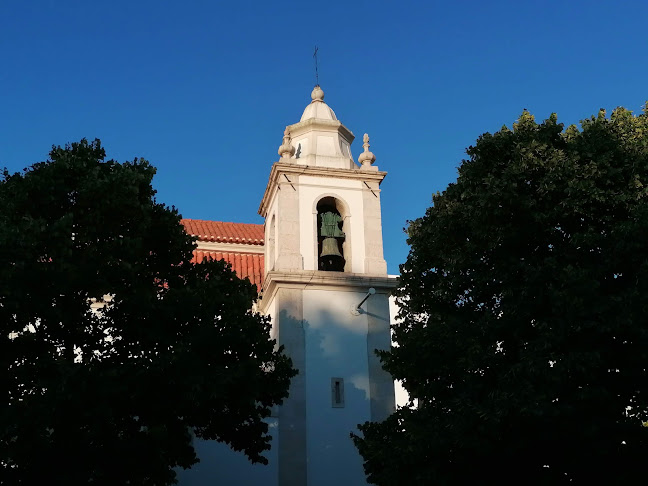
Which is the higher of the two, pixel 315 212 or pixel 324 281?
pixel 315 212

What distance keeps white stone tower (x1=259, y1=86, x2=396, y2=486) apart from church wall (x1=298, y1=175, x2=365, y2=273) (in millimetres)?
28

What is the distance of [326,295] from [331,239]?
1.77 meters

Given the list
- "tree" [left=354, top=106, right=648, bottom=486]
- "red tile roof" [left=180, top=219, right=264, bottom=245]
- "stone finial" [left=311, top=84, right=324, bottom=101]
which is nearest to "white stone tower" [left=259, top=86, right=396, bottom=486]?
"stone finial" [left=311, top=84, right=324, bottom=101]

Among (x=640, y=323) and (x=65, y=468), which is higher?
(x=640, y=323)

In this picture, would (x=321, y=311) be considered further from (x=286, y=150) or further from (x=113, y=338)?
(x=113, y=338)

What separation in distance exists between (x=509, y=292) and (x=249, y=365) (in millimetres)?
4389

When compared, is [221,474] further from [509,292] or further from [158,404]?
[509,292]

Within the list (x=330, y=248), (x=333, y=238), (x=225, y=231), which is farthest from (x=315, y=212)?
(x=225, y=231)

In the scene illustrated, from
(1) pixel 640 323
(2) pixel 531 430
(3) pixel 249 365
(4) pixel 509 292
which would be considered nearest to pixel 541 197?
(4) pixel 509 292

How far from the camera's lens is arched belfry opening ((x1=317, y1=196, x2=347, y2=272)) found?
67.5 feet

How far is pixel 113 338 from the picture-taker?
12.6 meters

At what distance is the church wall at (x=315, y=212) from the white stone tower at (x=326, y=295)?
3 centimetres

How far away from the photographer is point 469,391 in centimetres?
1166

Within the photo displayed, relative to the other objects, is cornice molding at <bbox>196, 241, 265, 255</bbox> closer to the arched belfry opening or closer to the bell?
the arched belfry opening
